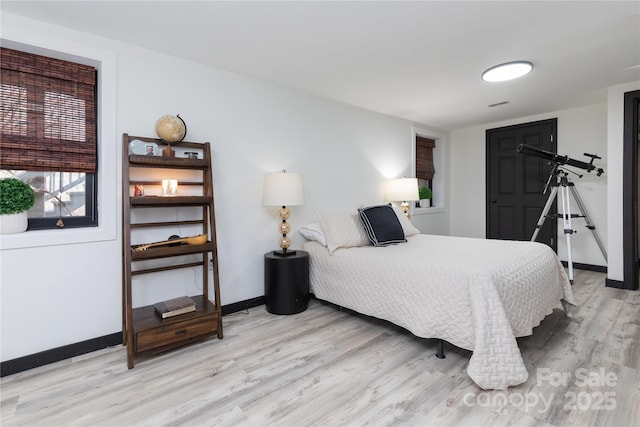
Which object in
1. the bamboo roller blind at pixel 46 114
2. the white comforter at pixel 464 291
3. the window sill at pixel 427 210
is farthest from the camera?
the window sill at pixel 427 210

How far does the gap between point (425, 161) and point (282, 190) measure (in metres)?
3.25

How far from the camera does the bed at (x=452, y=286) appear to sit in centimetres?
179

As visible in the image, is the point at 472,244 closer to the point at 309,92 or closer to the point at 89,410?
the point at 309,92

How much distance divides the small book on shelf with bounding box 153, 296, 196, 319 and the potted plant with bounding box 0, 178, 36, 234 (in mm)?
993

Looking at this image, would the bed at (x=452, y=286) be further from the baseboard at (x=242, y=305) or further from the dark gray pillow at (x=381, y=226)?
the baseboard at (x=242, y=305)

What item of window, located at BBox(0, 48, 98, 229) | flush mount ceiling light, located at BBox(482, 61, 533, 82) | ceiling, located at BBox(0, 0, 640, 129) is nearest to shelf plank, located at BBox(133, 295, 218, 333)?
window, located at BBox(0, 48, 98, 229)

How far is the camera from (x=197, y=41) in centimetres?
234

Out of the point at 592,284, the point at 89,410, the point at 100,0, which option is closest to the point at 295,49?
the point at 100,0

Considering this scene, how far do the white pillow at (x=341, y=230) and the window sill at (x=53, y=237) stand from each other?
5.70 ft

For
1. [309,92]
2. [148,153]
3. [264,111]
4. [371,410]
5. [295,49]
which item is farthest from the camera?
[309,92]

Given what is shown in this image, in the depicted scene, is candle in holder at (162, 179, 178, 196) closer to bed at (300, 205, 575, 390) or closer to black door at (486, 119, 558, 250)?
bed at (300, 205, 575, 390)

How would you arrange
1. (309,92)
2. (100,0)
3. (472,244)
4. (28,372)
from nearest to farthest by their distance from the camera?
1. (100,0)
2. (28,372)
3. (472,244)
4. (309,92)

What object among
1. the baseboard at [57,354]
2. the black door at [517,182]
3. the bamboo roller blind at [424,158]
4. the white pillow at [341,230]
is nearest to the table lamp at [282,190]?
the white pillow at [341,230]

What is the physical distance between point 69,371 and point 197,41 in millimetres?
2407
